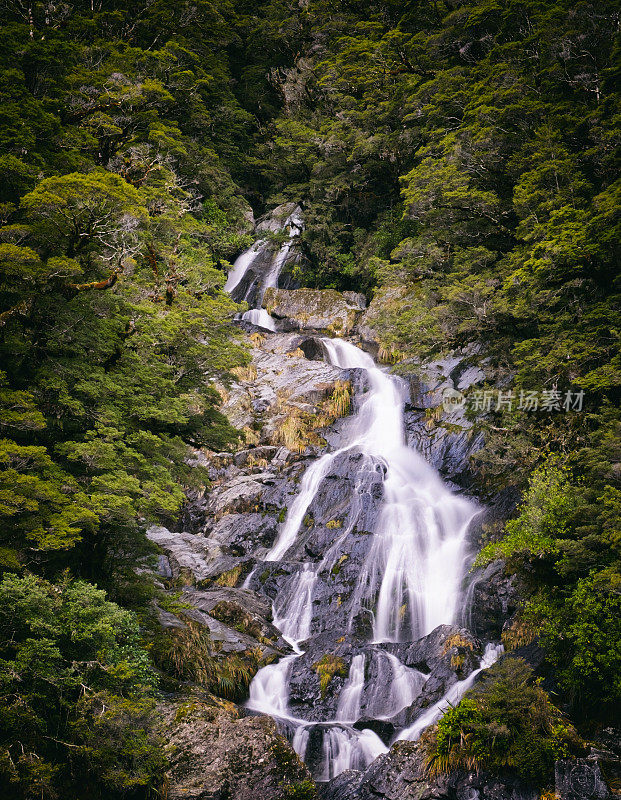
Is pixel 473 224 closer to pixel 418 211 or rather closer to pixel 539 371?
pixel 418 211

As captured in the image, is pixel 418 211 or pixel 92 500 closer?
pixel 92 500

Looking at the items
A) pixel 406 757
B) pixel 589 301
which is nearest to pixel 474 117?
pixel 589 301

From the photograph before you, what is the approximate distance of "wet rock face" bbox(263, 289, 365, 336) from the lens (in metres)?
24.7

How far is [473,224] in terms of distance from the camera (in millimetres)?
14586

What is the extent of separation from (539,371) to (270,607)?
906 cm

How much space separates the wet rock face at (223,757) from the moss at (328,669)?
3.04 m

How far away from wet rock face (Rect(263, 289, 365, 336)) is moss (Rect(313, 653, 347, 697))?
1572 cm

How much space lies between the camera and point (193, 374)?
1097 centimetres

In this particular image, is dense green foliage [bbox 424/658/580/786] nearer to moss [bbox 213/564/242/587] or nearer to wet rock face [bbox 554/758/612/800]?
wet rock face [bbox 554/758/612/800]

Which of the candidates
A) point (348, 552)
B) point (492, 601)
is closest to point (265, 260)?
point (348, 552)

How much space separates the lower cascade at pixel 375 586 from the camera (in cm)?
981

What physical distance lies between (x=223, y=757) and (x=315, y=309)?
20.4 m

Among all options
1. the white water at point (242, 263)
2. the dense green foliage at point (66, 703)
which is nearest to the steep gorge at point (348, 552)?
the dense green foliage at point (66, 703)

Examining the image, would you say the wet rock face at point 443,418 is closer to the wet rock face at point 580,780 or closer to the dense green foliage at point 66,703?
the wet rock face at point 580,780
